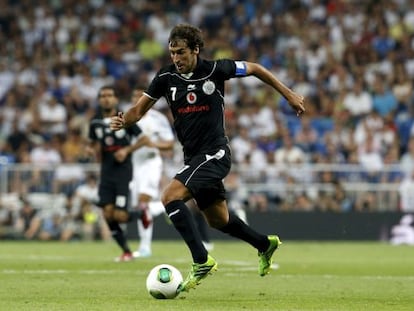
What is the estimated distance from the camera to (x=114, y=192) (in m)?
15.7

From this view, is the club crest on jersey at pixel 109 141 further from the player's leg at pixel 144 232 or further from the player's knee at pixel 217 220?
the player's knee at pixel 217 220

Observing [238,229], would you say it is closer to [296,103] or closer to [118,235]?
[296,103]

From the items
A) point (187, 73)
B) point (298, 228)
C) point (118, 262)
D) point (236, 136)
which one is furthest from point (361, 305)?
point (236, 136)

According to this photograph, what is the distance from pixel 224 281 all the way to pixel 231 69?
279 cm

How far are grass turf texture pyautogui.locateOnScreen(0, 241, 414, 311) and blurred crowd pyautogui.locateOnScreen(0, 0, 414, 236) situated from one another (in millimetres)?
4369

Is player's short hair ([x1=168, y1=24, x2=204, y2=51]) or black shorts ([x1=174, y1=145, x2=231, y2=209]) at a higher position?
player's short hair ([x1=168, y1=24, x2=204, y2=51])

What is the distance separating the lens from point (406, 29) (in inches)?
1045

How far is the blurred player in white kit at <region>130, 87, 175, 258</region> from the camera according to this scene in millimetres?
16891

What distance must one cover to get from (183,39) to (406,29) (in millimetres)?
17510

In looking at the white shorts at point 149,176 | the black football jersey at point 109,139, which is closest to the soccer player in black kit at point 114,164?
the black football jersey at point 109,139

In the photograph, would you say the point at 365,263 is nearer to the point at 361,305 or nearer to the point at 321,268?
the point at 321,268

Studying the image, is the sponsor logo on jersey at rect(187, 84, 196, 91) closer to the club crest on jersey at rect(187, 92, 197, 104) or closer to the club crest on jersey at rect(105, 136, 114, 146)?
the club crest on jersey at rect(187, 92, 197, 104)

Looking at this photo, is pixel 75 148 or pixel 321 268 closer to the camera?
pixel 321 268

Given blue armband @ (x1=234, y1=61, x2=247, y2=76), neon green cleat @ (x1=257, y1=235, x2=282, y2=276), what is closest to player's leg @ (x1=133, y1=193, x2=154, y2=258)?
neon green cleat @ (x1=257, y1=235, x2=282, y2=276)
